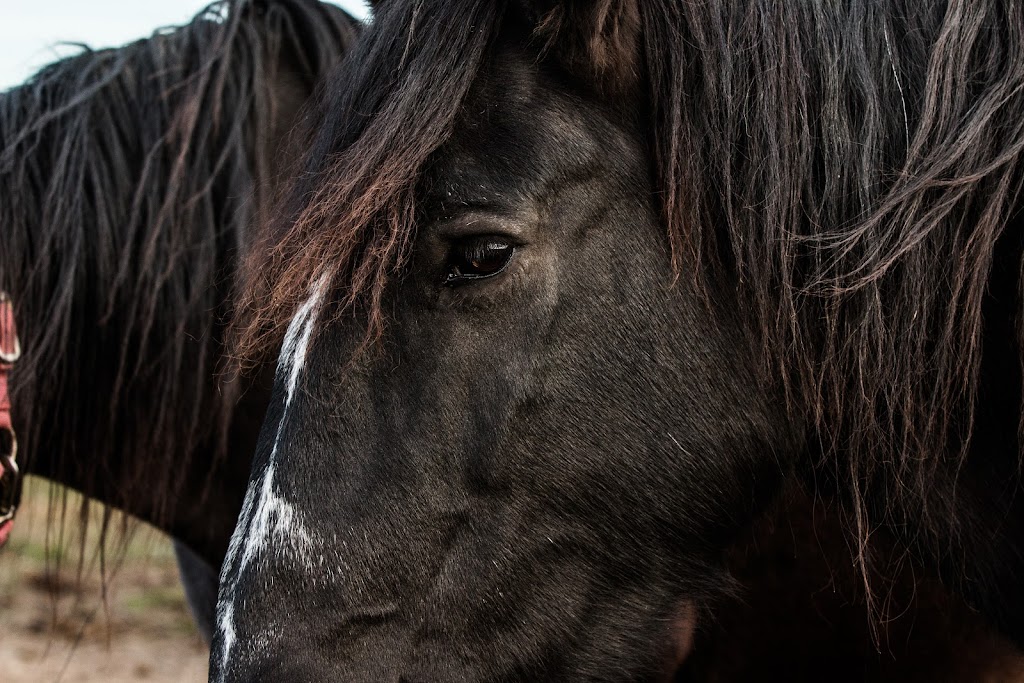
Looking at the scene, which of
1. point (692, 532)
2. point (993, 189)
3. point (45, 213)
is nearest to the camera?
point (993, 189)

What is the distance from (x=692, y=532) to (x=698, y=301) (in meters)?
0.33

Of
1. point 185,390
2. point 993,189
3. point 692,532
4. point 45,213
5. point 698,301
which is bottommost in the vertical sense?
point 185,390

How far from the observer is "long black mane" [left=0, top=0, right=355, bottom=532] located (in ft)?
6.79

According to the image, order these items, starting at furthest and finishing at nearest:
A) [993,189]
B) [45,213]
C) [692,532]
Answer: [45,213] < [692,532] < [993,189]

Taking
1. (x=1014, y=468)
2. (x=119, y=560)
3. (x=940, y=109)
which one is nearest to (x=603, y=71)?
(x=940, y=109)

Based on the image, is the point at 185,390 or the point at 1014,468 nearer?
the point at 1014,468

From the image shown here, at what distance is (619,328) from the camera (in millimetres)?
1319

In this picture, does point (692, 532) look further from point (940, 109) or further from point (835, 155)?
point (940, 109)

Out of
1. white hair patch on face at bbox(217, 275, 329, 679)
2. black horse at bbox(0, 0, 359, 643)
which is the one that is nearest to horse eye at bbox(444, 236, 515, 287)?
white hair patch on face at bbox(217, 275, 329, 679)

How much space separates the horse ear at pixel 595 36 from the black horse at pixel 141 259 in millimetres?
884

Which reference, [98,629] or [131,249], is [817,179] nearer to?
[131,249]

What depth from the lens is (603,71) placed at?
1339 mm

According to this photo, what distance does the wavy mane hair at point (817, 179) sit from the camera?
1274mm

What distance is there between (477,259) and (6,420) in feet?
4.02
